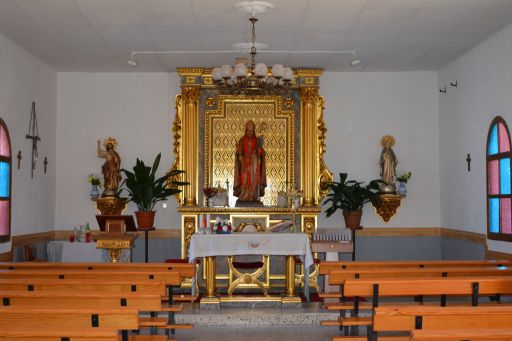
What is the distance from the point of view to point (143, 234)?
1180 cm

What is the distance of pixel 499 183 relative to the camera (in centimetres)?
959

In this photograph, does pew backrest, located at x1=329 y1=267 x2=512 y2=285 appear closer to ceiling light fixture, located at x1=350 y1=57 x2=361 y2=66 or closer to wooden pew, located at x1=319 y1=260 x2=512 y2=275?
wooden pew, located at x1=319 y1=260 x2=512 y2=275

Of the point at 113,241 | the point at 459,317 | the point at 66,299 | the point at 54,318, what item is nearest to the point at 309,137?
the point at 113,241

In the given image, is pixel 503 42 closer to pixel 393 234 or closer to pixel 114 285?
pixel 393 234

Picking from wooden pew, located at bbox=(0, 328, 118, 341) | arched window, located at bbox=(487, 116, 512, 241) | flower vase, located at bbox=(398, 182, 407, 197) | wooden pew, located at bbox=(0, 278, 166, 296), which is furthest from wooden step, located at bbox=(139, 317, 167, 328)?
flower vase, located at bbox=(398, 182, 407, 197)

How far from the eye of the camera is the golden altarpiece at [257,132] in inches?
458

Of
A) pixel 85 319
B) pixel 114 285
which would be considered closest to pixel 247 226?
pixel 114 285

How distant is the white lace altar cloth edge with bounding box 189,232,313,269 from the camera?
8.94 meters

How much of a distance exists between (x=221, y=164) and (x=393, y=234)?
10.1ft

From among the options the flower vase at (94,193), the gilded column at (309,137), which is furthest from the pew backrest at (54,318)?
the gilded column at (309,137)

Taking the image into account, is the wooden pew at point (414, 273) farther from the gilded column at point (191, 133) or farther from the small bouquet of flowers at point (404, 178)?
the gilded column at point (191, 133)

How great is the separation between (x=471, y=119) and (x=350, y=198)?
7.15 ft

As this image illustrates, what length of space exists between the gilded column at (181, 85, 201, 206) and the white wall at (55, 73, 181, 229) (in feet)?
1.18

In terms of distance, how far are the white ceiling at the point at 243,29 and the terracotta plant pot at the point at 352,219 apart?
2.40 metres
